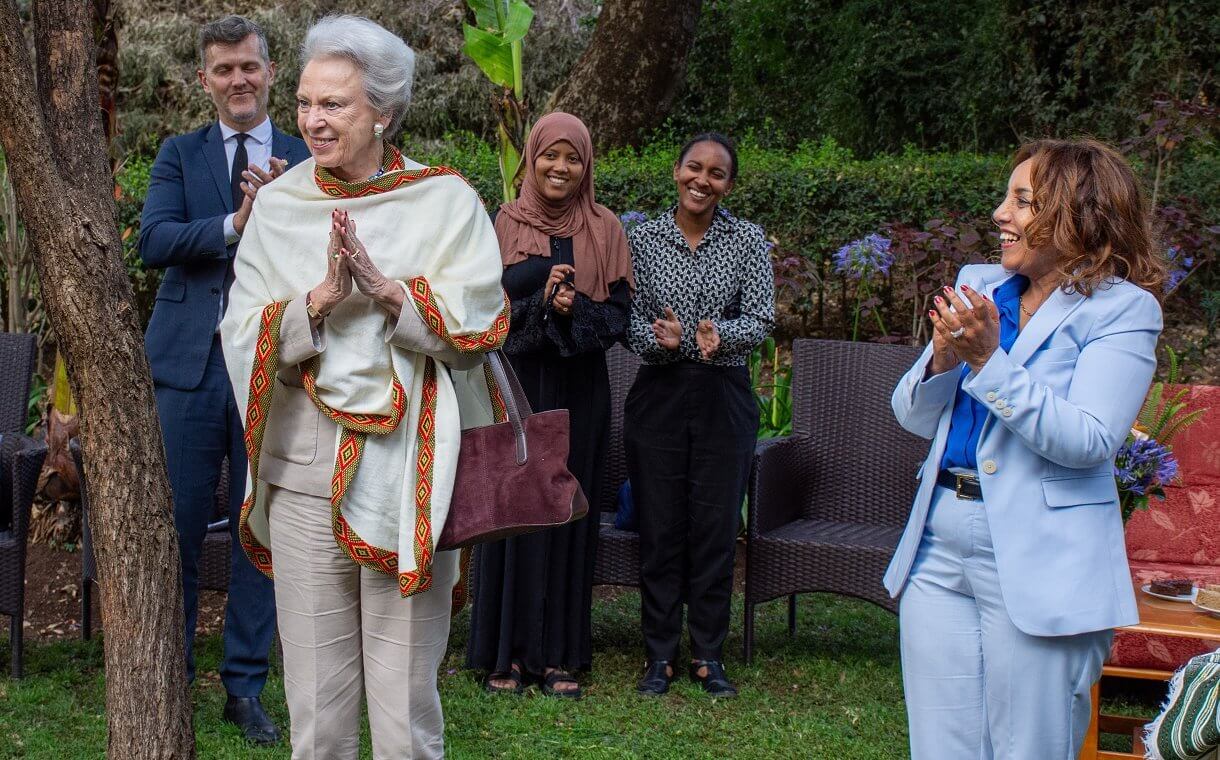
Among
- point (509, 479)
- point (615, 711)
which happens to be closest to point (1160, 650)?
point (615, 711)

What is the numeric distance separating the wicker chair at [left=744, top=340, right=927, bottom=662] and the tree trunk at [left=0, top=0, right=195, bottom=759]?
2752 millimetres

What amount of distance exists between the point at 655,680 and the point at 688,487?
76 centimetres

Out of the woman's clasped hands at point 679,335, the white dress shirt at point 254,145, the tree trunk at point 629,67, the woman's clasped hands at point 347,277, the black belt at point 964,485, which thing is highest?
the tree trunk at point 629,67

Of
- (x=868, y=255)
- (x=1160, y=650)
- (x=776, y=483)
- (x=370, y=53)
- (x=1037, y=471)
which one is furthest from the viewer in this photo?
(x=868, y=255)

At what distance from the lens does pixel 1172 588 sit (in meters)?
4.12

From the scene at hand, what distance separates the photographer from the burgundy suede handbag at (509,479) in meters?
2.92

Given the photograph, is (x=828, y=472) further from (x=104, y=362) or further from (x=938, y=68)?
(x=938, y=68)

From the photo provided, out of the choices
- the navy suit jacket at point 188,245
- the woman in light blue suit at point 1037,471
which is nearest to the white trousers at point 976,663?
the woman in light blue suit at point 1037,471

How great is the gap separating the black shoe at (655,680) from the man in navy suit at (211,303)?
1425 mm

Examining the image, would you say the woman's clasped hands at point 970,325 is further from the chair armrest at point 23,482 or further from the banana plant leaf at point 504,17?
the banana plant leaf at point 504,17

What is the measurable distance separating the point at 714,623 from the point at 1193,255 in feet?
14.2

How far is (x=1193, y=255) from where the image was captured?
758cm

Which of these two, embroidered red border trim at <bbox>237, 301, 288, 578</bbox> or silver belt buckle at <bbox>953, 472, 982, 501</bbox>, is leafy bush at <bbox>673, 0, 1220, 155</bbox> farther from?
embroidered red border trim at <bbox>237, 301, 288, 578</bbox>

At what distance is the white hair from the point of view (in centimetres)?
294
